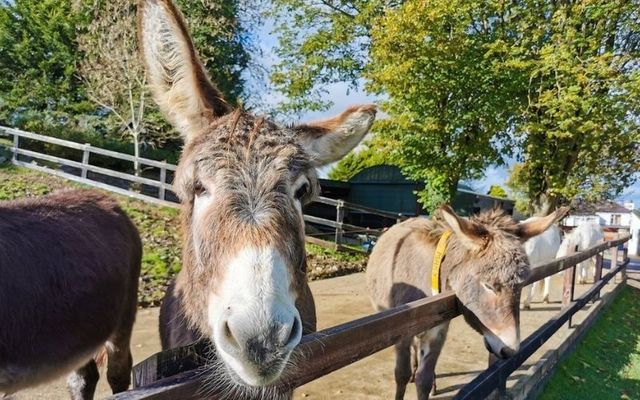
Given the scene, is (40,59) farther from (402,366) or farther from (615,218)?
(615,218)

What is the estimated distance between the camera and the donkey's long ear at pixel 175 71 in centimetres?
179

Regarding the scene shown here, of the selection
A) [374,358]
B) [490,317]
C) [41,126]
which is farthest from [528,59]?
[41,126]

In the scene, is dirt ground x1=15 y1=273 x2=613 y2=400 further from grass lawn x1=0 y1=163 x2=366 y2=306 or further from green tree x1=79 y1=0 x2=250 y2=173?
green tree x1=79 y1=0 x2=250 y2=173

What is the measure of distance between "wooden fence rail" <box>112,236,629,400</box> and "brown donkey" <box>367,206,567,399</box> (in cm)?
21

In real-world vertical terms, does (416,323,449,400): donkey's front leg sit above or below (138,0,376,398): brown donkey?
below

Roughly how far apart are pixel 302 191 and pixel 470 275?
193 centimetres

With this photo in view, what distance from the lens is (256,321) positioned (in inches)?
46.3

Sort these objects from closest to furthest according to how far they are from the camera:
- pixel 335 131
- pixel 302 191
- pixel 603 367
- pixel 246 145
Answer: pixel 246 145 → pixel 302 191 → pixel 335 131 → pixel 603 367

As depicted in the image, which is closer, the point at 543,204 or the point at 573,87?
the point at 573,87

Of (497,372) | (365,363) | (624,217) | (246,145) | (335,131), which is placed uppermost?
(335,131)

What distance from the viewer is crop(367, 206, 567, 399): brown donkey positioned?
3.01m

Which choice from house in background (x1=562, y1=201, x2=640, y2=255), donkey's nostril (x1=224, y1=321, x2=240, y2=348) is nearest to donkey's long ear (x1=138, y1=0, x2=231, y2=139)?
donkey's nostril (x1=224, y1=321, x2=240, y2=348)

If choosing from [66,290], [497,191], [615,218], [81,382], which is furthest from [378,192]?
[615,218]

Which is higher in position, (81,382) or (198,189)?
(198,189)
